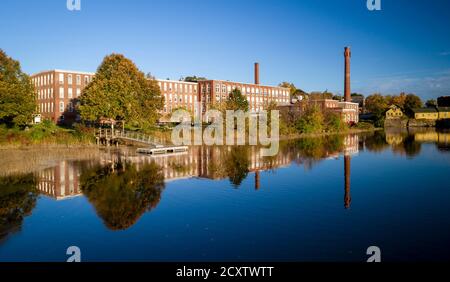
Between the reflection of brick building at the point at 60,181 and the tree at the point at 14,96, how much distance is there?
18.1 m

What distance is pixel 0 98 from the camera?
42906 mm

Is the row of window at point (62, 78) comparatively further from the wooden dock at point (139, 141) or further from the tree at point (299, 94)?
the tree at point (299, 94)

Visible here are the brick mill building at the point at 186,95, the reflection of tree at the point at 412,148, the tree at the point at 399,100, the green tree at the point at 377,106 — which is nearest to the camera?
the reflection of tree at the point at 412,148

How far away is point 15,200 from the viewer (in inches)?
758

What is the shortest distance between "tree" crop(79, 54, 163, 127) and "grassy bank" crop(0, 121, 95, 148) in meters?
3.29

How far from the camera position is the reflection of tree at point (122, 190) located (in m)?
16.6

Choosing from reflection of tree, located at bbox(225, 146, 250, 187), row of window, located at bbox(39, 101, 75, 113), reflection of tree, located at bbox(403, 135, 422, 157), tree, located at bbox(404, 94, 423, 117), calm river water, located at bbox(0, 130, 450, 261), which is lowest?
calm river water, located at bbox(0, 130, 450, 261)

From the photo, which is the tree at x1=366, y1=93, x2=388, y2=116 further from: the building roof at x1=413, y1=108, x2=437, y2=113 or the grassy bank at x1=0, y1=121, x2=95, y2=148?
the grassy bank at x1=0, y1=121, x2=95, y2=148

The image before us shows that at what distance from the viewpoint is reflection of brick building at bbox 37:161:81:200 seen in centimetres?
2106

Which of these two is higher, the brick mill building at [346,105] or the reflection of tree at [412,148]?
the brick mill building at [346,105]

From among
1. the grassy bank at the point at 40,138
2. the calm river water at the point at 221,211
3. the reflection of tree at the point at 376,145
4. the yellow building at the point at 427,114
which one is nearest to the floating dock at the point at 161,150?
the calm river water at the point at 221,211

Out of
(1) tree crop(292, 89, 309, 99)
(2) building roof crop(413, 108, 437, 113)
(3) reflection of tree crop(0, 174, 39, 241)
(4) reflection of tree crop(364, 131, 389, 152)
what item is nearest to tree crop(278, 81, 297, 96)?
(1) tree crop(292, 89, 309, 99)

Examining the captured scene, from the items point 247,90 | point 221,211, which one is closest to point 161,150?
point 221,211
